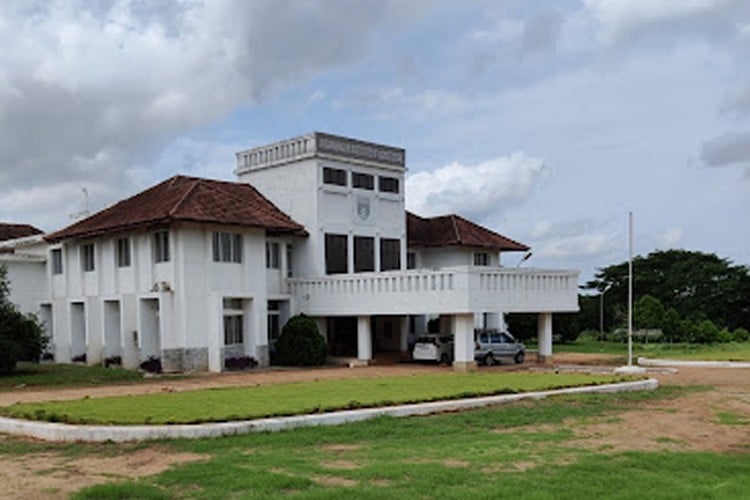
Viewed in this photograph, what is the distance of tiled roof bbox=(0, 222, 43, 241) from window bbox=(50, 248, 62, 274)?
26.9 feet

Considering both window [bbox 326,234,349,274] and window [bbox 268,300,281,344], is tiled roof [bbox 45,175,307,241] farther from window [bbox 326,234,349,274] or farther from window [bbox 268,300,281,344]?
window [bbox 268,300,281,344]

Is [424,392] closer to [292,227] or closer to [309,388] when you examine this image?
[309,388]

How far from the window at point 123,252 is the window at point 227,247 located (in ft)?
11.6

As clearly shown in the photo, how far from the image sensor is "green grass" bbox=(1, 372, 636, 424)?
45.7 ft

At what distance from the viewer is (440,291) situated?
27.4 meters

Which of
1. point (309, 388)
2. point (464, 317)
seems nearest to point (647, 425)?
point (309, 388)

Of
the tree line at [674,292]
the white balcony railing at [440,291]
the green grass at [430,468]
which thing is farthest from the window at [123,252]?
the tree line at [674,292]

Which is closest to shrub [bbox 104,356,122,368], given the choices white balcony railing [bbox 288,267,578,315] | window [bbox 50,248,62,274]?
window [bbox 50,248,62,274]

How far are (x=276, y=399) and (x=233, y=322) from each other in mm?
14088

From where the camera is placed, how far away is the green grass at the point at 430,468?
843 cm

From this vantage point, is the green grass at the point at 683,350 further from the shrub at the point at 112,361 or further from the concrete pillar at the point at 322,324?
the shrub at the point at 112,361

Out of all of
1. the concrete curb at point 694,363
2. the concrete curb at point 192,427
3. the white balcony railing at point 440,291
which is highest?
the white balcony railing at point 440,291

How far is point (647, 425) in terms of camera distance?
13.7 metres

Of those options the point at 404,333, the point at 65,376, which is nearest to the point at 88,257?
the point at 65,376
